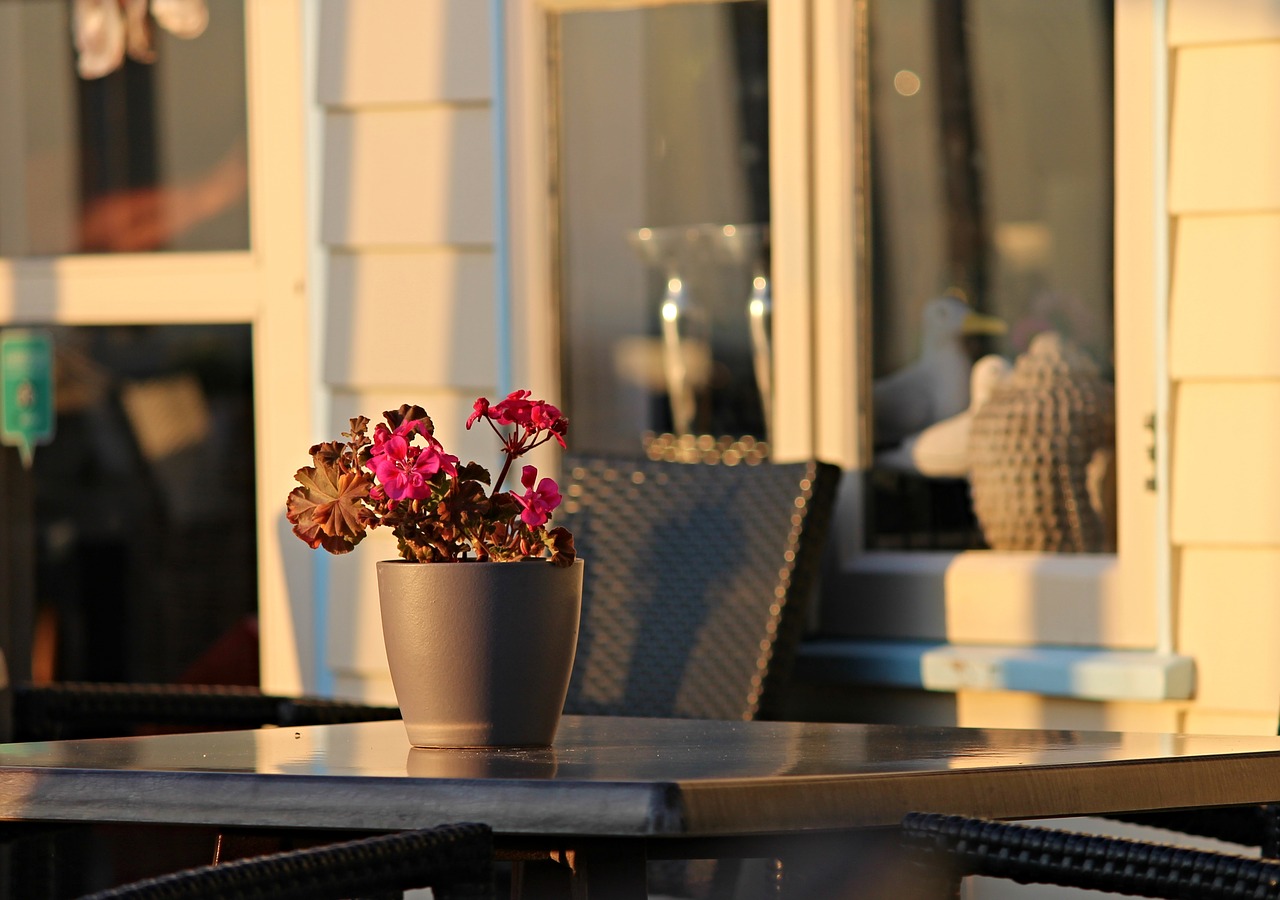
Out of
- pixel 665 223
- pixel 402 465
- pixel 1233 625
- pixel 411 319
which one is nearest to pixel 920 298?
pixel 665 223

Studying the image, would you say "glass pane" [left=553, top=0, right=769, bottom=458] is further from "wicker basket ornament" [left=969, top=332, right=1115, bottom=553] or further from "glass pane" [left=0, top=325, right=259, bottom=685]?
"glass pane" [left=0, top=325, right=259, bottom=685]

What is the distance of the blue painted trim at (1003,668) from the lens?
2451 mm

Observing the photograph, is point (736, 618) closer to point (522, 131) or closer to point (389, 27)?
point (522, 131)

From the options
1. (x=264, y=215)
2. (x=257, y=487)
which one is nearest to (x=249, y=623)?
(x=257, y=487)

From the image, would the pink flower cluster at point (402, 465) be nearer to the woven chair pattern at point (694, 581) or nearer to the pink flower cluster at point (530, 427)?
the pink flower cluster at point (530, 427)

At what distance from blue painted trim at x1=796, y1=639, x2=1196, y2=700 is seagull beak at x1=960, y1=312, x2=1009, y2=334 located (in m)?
0.46

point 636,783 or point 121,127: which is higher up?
point 121,127

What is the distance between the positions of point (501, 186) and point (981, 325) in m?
0.80

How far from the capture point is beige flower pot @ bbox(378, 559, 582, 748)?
5.14 feet

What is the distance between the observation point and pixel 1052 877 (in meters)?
1.35

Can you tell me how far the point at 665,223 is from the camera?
9.69ft

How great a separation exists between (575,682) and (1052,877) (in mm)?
1286

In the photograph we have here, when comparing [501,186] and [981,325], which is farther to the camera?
[501,186]

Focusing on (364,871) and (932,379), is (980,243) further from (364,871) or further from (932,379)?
(364,871)
